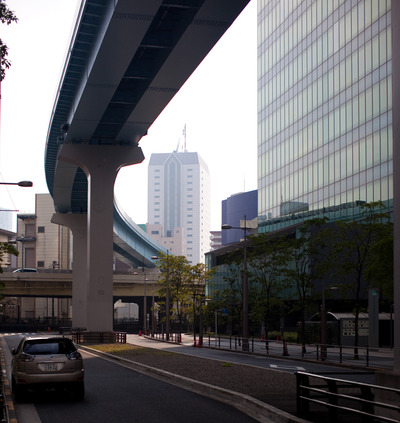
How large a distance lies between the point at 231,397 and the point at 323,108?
52554mm

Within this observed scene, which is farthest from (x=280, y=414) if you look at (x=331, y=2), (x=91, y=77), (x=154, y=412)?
(x=331, y=2)

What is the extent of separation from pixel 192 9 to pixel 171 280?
2465 inches

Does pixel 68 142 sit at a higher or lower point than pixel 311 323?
higher

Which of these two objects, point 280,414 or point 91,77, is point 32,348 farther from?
point 91,77

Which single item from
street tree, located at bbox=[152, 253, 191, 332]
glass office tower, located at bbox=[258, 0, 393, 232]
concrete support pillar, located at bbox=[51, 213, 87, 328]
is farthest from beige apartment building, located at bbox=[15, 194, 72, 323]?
glass office tower, located at bbox=[258, 0, 393, 232]

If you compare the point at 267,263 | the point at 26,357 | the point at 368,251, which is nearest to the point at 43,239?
the point at 267,263

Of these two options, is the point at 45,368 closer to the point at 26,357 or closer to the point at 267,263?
the point at 26,357

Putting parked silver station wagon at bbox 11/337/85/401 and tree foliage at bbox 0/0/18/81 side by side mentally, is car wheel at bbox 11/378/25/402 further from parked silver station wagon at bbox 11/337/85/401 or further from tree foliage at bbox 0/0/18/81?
tree foliage at bbox 0/0/18/81

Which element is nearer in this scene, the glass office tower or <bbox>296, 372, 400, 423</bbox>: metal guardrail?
<bbox>296, 372, 400, 423</bbox>: metal guardrail

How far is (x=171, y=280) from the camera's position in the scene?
88.6 meters

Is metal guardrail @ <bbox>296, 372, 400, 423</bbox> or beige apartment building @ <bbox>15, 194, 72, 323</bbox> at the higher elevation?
beige apartment building @ <bbox>15, 194, 72, 323</bbox>

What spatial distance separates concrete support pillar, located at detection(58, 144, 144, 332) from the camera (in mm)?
55750

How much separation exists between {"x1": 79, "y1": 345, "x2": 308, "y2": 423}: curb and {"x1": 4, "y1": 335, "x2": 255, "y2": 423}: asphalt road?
1.01ft

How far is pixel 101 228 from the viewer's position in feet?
185
